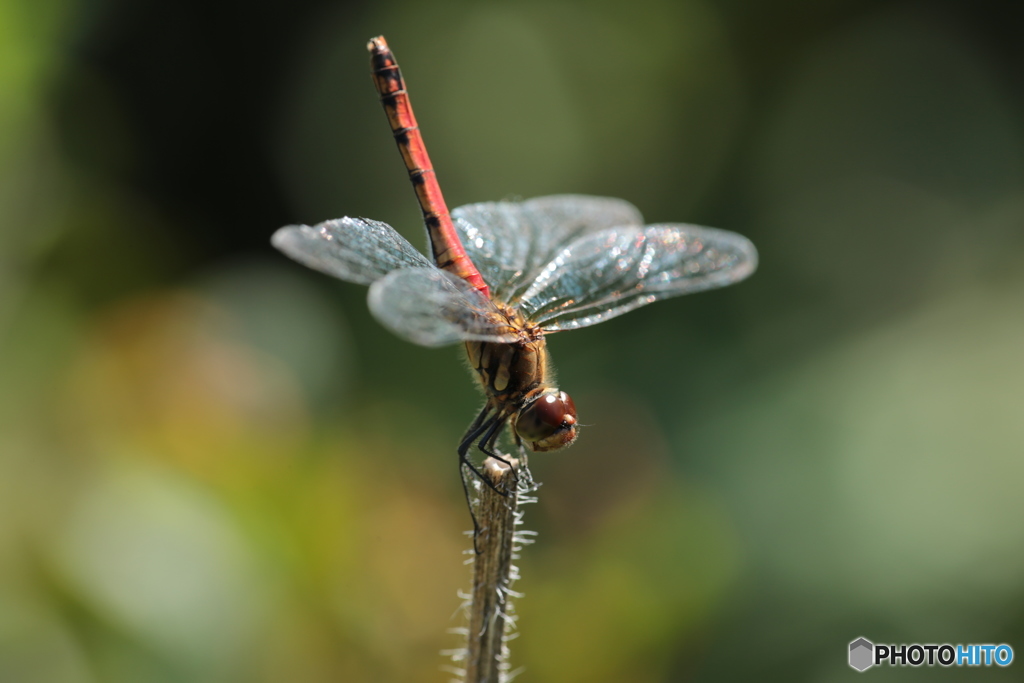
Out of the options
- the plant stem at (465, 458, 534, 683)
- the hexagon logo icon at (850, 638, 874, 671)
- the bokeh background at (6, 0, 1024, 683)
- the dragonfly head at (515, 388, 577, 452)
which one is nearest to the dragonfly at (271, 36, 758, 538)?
the dragonfly head at (515, 388, 577, 452)

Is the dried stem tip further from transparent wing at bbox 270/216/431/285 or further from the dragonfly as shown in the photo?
transparent wing at bbox 270/216/431/285

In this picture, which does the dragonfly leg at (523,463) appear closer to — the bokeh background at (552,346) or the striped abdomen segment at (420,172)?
the striped abdomen segment at (420,172)

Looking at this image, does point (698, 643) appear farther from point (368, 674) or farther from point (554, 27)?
point (554, 27)

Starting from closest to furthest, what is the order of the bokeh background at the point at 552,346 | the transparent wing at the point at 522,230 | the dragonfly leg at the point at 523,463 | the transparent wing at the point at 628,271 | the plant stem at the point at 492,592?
Answer: the plant stem at the point at 492,592 < the dragonfly leg at the point at 523,463 < the transparent wing at the point at 628,271 < the transparent wing at the point at 522,230 < the bokeh background at the point at 552,346

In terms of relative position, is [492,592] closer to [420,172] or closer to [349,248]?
[349,248]

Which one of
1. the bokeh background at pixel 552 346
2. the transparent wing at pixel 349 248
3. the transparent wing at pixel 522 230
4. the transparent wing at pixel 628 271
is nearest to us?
the transparent wing at pixel 349 248

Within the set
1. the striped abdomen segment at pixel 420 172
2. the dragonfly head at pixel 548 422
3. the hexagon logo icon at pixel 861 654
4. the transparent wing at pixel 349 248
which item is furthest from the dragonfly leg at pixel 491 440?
the hexagon logo icon at pixel 861 654
